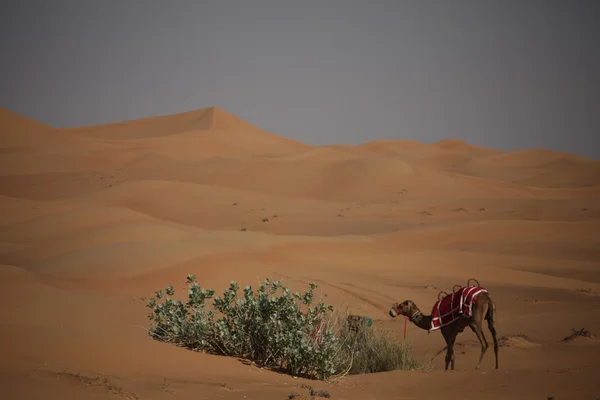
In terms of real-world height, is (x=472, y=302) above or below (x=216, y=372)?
above

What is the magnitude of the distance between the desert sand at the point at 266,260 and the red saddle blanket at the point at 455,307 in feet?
2.86

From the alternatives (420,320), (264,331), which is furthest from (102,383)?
(420,320)

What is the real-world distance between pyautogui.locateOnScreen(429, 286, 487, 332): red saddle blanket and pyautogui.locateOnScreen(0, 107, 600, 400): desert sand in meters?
0.87

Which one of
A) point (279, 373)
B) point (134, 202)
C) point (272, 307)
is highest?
point (134, 202)

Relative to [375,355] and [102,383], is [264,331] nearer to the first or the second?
[375,355]

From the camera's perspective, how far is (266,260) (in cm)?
1702

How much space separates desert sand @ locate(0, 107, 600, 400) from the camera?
6.22 meters

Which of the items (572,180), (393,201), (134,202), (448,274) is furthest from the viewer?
(572,180)

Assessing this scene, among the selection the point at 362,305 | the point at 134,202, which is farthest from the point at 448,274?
the point at 134,202

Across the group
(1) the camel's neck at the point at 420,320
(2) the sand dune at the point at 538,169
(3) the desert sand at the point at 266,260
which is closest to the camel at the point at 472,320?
(1) the camel's neck at the point at 420,320

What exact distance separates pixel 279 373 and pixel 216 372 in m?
0.78

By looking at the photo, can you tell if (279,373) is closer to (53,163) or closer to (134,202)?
(134,202)

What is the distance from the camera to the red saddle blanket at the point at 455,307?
27.4 feet

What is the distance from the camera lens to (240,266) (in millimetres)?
15711
